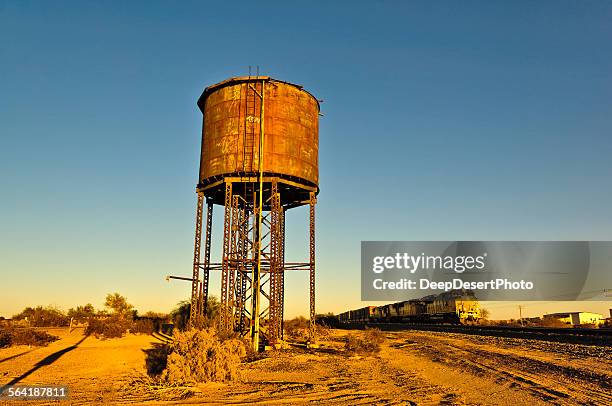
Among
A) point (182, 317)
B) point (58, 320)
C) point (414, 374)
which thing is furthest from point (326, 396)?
point (58, 320)

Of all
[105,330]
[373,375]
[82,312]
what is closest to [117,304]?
[82,312]

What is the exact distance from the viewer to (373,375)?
12883 mm

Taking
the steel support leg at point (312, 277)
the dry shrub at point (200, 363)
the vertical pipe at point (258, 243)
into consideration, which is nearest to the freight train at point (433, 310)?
the steel support leg at point (312, 277)

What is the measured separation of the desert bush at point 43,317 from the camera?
1492 inches

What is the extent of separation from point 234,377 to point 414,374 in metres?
5.03

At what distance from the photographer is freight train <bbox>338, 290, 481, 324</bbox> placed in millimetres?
45438

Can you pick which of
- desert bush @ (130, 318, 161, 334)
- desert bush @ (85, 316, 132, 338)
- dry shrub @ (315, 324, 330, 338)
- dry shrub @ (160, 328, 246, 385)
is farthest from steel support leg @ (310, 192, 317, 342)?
desert bush @ (130, 318, 161, 334)

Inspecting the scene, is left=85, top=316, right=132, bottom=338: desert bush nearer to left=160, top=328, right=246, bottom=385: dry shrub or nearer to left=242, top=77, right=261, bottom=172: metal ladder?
left=242, top=77, right=261, bottom=172: metal ladder

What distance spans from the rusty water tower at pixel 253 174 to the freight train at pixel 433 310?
89.4 ft

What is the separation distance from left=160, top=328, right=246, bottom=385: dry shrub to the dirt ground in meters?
0.49

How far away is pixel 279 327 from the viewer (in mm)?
23328

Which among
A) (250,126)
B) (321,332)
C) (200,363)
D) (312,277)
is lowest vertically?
(321,332)

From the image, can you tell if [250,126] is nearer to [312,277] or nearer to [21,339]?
[312,277]

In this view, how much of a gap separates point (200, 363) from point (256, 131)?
13257 millimetres
